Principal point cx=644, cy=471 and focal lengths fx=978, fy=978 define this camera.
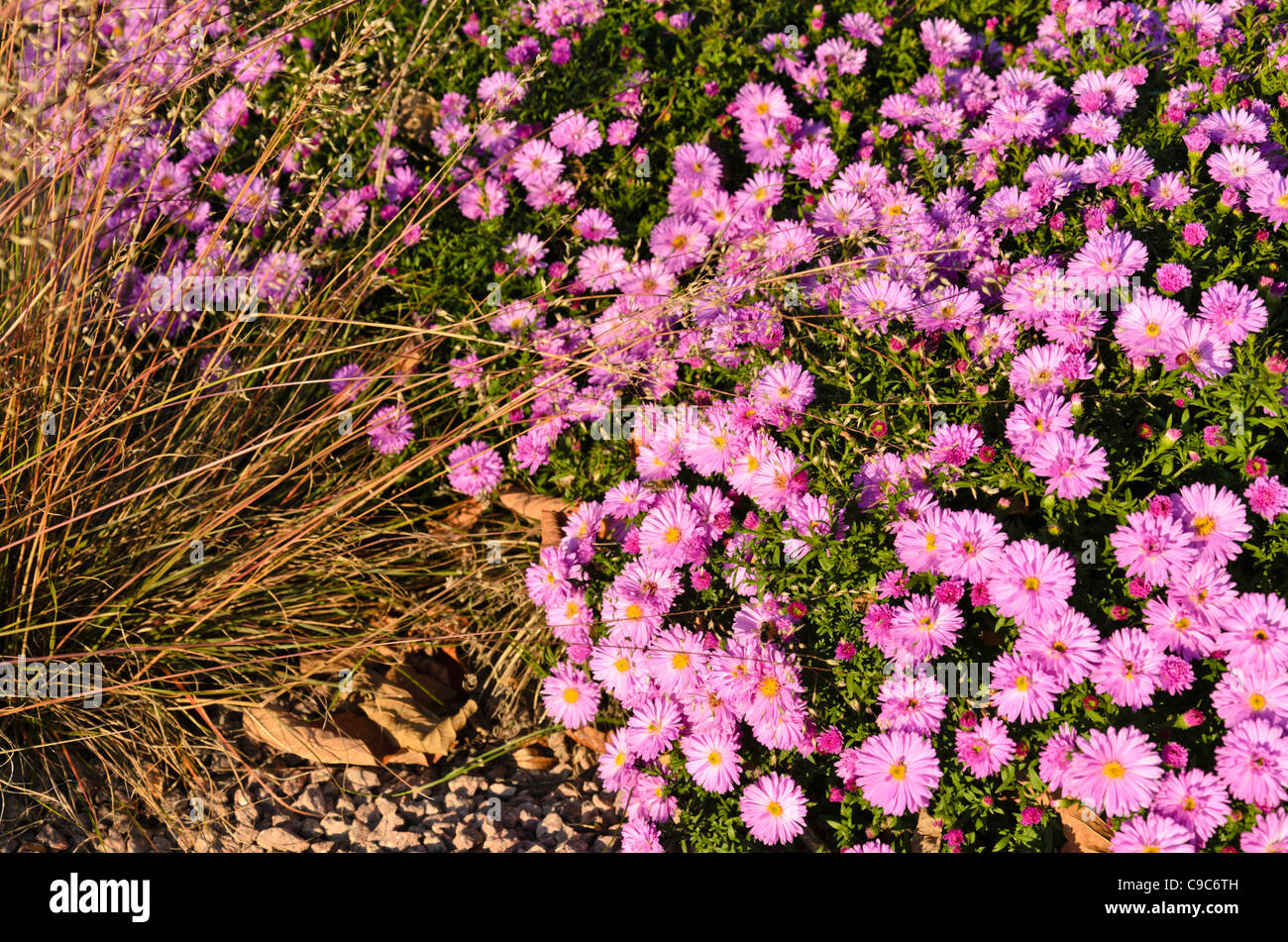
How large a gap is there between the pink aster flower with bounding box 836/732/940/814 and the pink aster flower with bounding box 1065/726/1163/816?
0.90 ft

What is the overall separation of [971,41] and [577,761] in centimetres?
269

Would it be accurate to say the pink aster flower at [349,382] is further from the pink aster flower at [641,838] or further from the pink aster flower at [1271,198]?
the pink aster flower at [1271,198]

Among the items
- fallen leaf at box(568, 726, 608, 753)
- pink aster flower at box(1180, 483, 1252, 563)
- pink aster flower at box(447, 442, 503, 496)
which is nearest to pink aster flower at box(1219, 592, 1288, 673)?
pink aster flower at box(1180, 483, 1252, 563)

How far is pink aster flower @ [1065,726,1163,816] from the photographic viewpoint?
1852 millimetres

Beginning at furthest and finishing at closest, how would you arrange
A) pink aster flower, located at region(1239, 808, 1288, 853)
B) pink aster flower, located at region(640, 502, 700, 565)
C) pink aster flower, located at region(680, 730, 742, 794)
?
pink aster flower, located at region(640, 502, 700, 565), pink aster flower, located at region(680, 730, 742, 794), pink aster flower, located at region(1239, 808, 1288, 853)

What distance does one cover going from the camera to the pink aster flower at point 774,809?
2123mm

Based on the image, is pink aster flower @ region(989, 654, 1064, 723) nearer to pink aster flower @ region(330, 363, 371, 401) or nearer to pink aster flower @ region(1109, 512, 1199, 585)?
pink aster flower @ region(1109, 512, 1199, 585)

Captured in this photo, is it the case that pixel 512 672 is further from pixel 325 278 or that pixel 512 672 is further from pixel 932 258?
pixel 932 258

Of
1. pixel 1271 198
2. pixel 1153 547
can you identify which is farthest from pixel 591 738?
pixel 1271 198

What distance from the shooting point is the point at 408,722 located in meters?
2.64

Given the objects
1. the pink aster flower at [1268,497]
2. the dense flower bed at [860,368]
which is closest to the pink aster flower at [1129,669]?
the dense flower bed at [860,368]

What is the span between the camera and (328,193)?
3184mm

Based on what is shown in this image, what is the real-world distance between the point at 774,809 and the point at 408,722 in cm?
105
